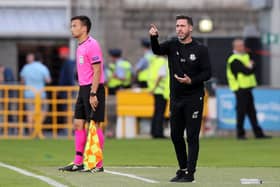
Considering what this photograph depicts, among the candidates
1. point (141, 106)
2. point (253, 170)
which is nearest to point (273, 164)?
point (253, 170)

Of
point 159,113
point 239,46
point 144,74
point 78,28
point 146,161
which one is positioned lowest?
point 146,161

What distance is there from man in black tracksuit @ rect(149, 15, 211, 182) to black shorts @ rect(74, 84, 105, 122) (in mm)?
1512

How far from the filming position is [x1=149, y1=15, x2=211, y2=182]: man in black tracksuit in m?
12.5

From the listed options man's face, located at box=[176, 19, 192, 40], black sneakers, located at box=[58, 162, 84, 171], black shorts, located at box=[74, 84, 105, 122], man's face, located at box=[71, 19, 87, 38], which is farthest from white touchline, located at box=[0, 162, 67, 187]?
man's face, located at box=[176, 19, 192, 40]

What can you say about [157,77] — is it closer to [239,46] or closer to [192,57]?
[239,46]

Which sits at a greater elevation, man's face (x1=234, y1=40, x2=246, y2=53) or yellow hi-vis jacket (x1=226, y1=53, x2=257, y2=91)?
man's face (x1=234, y1=40, x2=246, y2=53)

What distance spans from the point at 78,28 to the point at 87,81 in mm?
674

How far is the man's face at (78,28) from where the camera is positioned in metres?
14.0

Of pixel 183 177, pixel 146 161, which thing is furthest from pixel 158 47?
pixel 146 161

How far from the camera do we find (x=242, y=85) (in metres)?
22.1

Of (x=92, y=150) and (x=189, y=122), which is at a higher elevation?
(x=189, y=122)

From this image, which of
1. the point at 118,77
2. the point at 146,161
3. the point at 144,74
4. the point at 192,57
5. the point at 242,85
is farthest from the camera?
the point at 118,77

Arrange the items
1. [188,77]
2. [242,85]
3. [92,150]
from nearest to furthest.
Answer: [188,77] → [92,150] → [242,85]

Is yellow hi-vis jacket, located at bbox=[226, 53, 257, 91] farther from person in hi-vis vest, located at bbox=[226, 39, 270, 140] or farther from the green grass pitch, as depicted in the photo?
the green grass pitch
